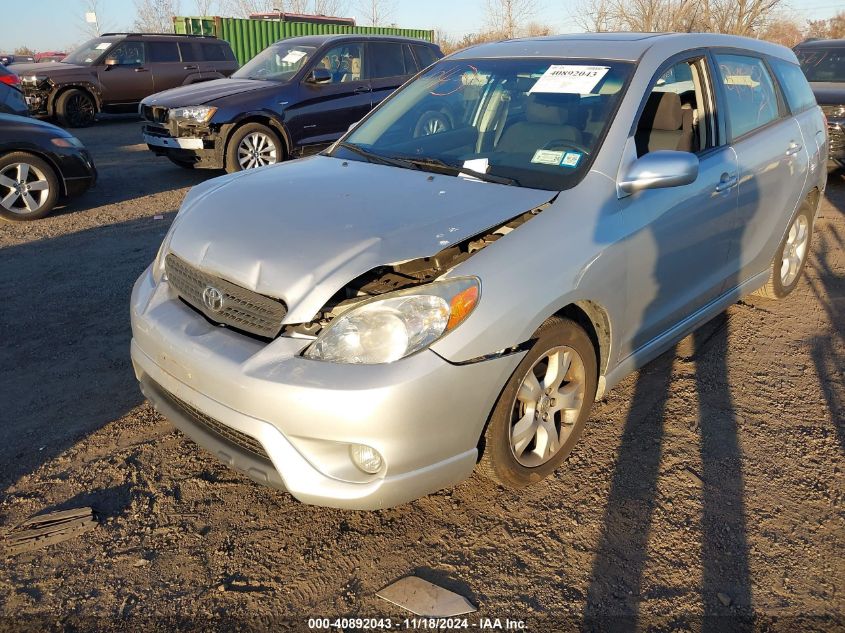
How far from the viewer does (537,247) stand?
103 inches

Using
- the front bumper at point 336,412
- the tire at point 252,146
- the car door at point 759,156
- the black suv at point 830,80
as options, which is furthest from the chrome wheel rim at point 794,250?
the tire at point 252,146

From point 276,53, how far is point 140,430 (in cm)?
756

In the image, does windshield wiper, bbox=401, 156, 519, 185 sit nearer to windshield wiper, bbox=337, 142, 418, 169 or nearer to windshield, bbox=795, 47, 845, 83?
windshield wiper, bbox=337, 142, 418, 169

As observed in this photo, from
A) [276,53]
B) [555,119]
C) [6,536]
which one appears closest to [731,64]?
[555,119]

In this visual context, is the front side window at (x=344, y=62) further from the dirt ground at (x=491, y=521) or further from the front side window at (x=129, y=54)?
the front side window at (x=129, y=54)

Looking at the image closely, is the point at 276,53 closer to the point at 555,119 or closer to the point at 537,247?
the point at 555,119

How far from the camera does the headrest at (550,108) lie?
332 cm

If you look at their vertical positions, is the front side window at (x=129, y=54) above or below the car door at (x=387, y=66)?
above

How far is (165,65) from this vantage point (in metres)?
14.8

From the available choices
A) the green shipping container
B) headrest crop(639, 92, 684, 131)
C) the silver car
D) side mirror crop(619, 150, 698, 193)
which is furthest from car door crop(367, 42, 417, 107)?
the green shipping container

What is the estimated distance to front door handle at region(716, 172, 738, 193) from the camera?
140 inches

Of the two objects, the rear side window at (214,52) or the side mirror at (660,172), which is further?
the rear side window at (214,52)

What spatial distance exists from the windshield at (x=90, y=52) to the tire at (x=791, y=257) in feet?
46.7

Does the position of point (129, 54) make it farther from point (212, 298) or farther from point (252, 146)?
point (212, 298)
